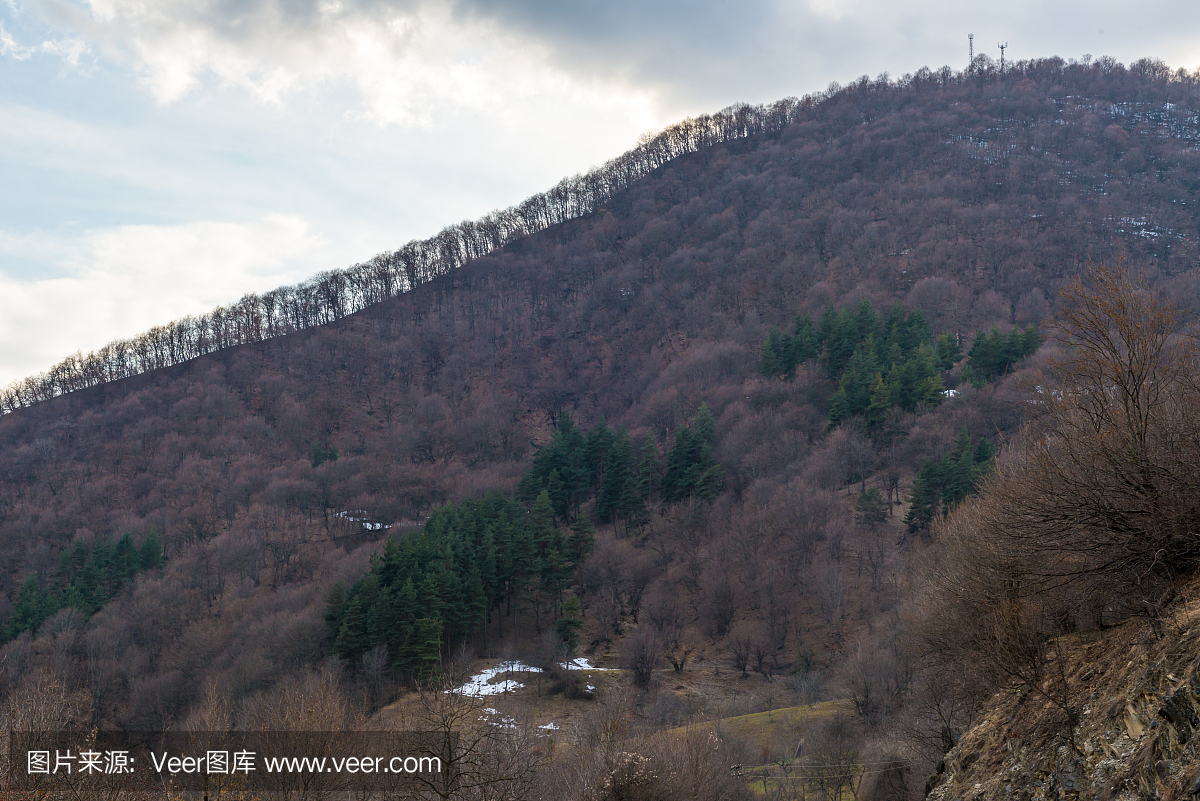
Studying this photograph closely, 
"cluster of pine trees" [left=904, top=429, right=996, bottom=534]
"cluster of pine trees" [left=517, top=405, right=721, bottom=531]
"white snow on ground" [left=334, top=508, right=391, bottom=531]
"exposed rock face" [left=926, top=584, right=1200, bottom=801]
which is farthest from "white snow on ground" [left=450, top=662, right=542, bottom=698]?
"exposed rock face" [left=926, top=584, right=1200, bottom=801]

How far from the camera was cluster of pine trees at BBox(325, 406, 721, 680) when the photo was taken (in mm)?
46938

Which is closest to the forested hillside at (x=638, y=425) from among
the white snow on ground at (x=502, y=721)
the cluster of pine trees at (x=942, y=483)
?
the cluster of pine trees at (x=942, y=483)

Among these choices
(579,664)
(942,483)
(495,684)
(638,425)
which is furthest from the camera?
(638,425)

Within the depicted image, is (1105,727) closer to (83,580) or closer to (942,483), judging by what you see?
(942,483)

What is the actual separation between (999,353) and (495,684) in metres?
49.0

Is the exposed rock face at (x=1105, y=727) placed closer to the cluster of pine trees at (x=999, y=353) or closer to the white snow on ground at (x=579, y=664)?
the white snow on ground at (x=579, y=664)

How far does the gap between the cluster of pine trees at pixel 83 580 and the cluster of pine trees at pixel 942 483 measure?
63.7 metres

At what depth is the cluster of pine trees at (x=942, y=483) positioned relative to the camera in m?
47.9

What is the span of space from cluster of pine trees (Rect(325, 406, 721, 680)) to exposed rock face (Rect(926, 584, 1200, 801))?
35468 millimetres

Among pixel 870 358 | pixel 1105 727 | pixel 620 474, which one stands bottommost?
pixel 1105 727

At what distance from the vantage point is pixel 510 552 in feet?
183

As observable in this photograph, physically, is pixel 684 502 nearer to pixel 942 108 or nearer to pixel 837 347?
pixel 837 347

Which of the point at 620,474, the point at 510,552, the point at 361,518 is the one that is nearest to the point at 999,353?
the point at 620,474

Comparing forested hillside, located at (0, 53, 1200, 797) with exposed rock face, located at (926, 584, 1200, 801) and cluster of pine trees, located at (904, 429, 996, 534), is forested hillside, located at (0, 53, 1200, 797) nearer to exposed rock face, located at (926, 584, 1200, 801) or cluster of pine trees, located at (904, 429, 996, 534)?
cluster of pine trees, located at (904, 429, 996, 534)
